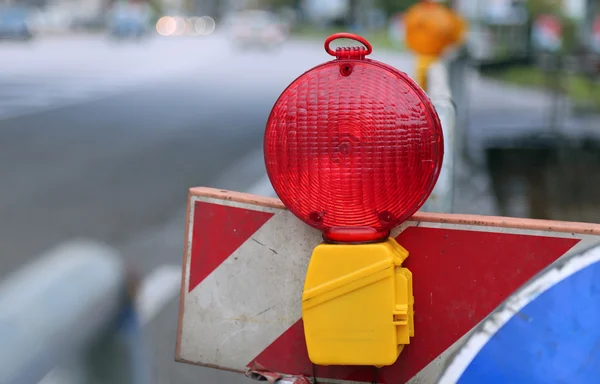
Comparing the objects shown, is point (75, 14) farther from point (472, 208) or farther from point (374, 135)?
point (374, 135)

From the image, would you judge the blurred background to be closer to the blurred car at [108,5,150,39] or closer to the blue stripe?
the blue stripe

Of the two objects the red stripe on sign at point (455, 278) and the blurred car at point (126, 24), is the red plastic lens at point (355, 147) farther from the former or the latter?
the blurred car at point (126, 24)

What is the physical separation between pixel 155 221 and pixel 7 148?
4750 millimetres

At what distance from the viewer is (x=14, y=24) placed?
39.5 metres

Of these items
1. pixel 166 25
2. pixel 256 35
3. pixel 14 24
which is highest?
pixel 14 24

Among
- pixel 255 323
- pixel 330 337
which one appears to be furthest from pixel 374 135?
pixel 255 323

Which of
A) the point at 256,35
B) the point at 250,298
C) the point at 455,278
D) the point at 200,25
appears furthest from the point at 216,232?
the point at 200,25

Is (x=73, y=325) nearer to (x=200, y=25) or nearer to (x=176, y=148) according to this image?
(x=176, y=148)

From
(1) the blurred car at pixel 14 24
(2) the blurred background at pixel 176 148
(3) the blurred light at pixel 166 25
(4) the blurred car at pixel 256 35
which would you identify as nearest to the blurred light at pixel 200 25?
(3) the blurred light at pixel 166 25

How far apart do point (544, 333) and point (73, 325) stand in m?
0.87

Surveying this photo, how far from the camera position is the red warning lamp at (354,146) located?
1.79 meters

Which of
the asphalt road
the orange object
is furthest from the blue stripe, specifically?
the orange object

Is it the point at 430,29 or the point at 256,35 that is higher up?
the point at 430,29

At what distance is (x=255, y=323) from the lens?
2145 mm
